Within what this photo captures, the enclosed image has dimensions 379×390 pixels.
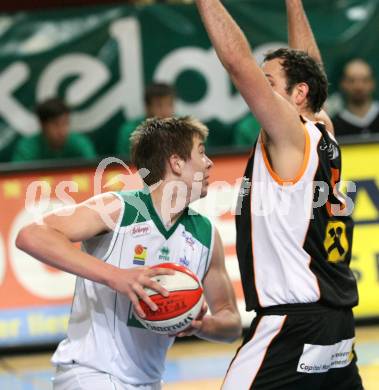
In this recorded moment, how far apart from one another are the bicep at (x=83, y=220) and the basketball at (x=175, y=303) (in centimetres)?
38

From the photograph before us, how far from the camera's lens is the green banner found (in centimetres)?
1021

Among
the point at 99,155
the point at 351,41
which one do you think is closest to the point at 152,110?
the point at 99,155

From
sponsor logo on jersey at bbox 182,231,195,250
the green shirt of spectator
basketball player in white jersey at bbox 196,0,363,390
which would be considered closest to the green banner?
the green shirt of spectator

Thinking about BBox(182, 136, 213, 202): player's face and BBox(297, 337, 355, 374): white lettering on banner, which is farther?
BBox(182, 136, 213, 202): player's face

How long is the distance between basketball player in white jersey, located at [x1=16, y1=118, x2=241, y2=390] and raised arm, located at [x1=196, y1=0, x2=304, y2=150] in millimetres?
537

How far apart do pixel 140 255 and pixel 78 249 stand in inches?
18.3

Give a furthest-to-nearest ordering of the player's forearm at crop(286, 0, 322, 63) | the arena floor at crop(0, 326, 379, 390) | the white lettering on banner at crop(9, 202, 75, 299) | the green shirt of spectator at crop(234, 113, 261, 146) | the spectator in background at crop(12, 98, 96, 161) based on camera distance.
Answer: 1. the green shirt of spectator at crop(234, 113, 261, 146)
2. the spectator in background at crop(12, 98, 96, 161)
3. the white lettering on banner at crop(9, 202, 75, 299)
4. the arena floor at crop(0, 326, 379, 390)
5. the player's forearm at crop(286, 0, 322, 63)

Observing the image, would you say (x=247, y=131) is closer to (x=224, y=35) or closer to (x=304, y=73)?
(x=304, y=73)

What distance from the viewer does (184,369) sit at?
7922mm

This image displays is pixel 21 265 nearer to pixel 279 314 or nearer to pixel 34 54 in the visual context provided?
pixel 34 54

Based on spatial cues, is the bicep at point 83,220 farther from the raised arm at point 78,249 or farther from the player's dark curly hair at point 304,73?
the player's dark curly hair at point 304,73

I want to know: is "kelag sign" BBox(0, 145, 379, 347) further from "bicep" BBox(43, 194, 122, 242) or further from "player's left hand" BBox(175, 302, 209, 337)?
"player's left hand" BBox(175, 302, 209, 337)

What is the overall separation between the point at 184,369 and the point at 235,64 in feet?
12.8

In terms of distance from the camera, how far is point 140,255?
499 cm
